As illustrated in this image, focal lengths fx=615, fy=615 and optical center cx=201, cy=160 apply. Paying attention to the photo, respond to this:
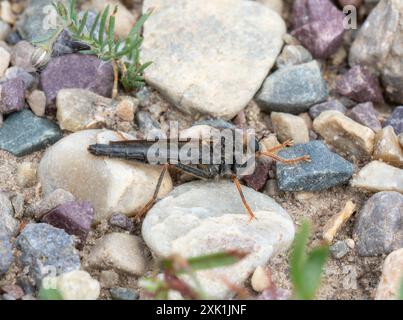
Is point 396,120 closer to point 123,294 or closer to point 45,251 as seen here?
point 123,294

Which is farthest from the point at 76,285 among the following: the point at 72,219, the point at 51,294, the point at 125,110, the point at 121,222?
the point at 125,110

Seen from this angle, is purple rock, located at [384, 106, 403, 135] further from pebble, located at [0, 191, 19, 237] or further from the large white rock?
pebble, located at [0, 191, 19, 237]

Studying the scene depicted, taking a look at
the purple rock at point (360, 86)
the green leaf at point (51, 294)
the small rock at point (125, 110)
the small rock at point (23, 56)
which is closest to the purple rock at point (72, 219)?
the green leaf at point (51, 294)

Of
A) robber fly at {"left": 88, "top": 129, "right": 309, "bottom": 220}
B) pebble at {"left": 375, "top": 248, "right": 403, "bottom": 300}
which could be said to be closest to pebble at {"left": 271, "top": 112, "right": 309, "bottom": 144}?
robber fly at {"left": 88, "top": 129, "right": 309, "bottom": 220}

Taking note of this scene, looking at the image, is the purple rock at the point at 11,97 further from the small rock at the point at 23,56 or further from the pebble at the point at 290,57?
the pebble at the point at 290,57

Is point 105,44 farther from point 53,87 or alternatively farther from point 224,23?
point 224,23
